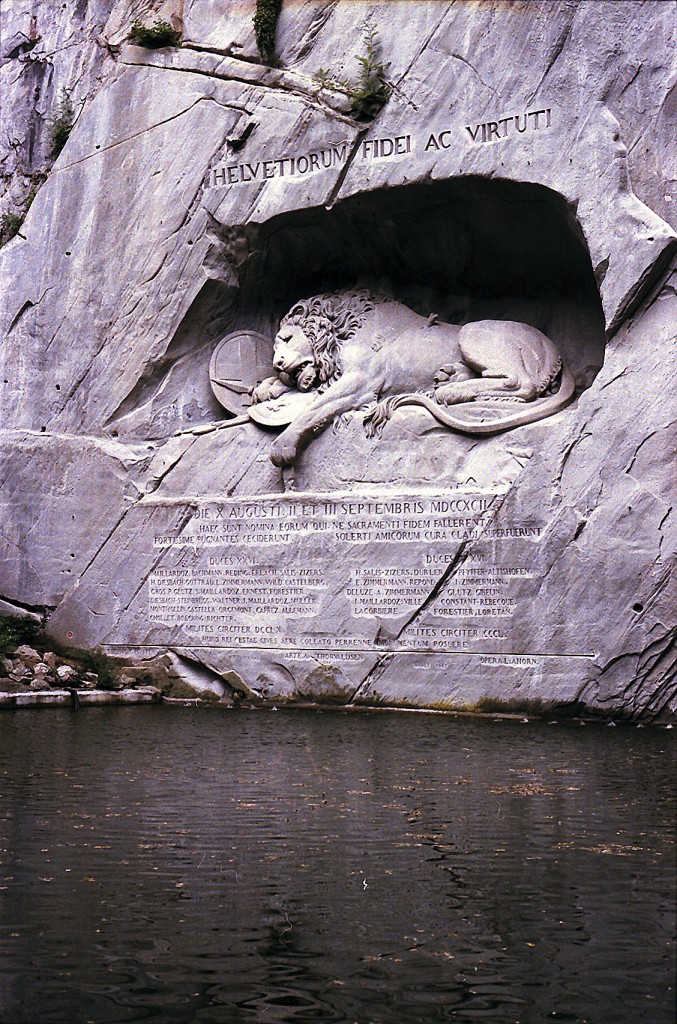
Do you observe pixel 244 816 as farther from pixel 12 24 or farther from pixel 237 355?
pixel 12 24

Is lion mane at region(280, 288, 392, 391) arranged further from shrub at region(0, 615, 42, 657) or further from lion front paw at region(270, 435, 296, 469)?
shrub at region(0, 615, 42, 657)

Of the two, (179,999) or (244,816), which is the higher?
(179,999)

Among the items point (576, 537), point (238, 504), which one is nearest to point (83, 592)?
point (238, 504)

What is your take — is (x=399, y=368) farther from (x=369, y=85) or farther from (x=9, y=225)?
(x=9, y=225)

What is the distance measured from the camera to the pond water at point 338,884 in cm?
342

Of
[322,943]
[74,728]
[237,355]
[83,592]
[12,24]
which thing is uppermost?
[322,943]

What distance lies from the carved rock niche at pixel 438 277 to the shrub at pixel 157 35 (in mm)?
2053

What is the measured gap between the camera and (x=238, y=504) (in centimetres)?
1075

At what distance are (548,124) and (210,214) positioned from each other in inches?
123

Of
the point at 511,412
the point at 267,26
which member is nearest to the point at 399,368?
the point at 511,412

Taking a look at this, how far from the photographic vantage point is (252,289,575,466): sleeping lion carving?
10.1 metres

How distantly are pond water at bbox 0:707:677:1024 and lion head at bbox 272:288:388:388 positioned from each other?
4302 mm

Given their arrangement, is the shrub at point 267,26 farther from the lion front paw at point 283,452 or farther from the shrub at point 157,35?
the lion front paw at point 283,452

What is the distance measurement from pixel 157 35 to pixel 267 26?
1179mm
